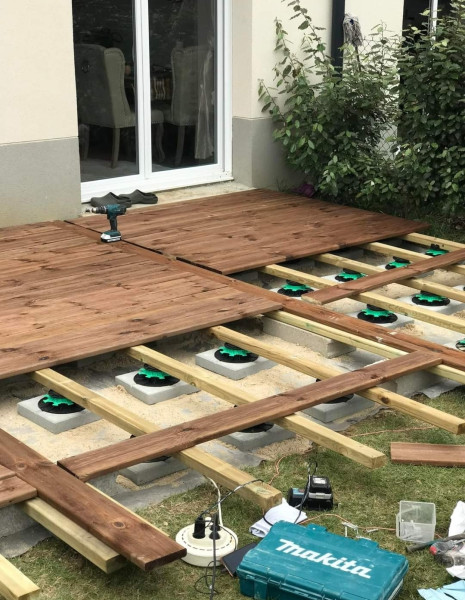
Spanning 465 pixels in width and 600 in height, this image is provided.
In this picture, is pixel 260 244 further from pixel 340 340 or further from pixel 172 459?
pixel 172 459

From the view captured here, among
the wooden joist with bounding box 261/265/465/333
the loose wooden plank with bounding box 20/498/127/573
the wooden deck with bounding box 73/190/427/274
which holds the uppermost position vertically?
the wooden deck with bounding box 73/190/427/274

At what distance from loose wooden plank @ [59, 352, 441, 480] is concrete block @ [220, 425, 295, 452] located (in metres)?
0.14

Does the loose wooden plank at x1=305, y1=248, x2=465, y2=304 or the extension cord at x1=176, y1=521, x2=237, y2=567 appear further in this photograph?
the loose wooden plank at x1=305, y1=248, x2=465, y2=304

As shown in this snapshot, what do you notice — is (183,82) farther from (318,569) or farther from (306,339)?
(318,569)

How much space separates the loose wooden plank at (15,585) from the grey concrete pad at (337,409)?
1.65 metres

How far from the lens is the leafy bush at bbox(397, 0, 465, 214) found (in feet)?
20.9

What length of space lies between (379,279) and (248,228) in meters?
1.42

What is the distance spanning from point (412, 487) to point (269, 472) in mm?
536

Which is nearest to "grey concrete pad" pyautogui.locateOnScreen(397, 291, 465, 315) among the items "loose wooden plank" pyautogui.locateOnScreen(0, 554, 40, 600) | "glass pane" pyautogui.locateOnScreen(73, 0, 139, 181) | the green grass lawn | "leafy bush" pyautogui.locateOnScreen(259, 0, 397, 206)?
the green grass lawn

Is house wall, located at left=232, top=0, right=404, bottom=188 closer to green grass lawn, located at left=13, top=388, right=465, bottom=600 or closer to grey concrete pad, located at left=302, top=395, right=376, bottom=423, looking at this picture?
grey concrete pad, located at left=302, top=395, right=376, bottom=423

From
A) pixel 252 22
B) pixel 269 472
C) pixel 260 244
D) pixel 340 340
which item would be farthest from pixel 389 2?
pixel 269 472

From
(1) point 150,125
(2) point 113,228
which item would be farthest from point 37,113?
(1) point 150,125

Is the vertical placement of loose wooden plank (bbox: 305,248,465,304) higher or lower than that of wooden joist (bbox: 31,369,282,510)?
higher

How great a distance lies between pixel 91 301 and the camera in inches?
195
